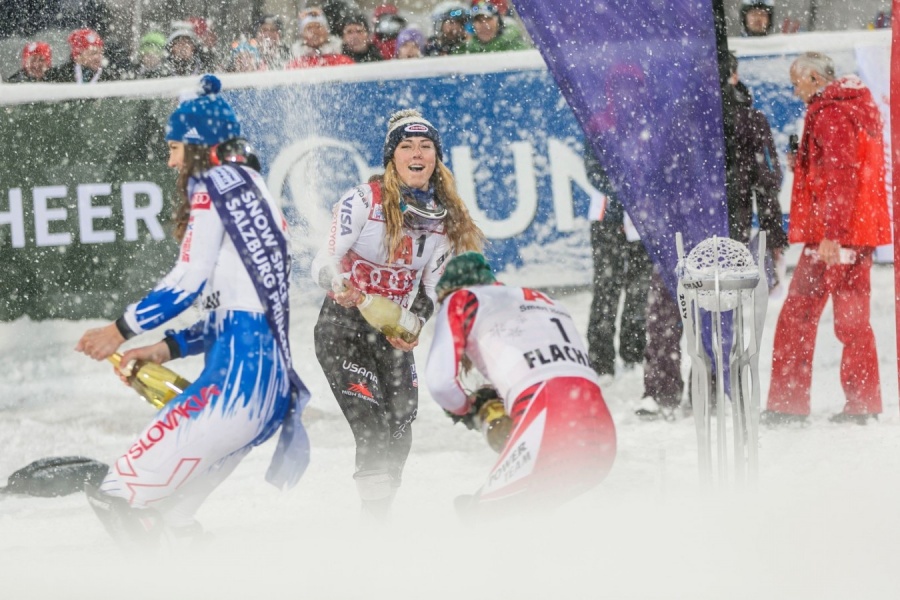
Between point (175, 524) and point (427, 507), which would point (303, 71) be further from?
point (175, 524)

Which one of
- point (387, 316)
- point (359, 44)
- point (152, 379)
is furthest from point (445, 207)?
point (359, 44)

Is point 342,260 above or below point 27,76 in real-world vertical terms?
below

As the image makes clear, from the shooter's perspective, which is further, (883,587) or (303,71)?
(303,71)

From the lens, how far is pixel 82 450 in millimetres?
6410

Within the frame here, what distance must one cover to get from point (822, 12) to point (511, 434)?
25.7ft

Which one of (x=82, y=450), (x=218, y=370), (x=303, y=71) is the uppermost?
(x=303, y=71)

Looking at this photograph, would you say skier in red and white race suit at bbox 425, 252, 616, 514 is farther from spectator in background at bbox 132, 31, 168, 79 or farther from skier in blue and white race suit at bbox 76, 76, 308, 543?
spectator in background at bbox 132, 31, 168, 79

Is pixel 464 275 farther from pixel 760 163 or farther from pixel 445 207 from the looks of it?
pixel 760 163

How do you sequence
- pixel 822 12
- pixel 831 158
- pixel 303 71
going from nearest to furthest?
1. pixel 831 158
2. pixel 303 71
3. pixel 822 12

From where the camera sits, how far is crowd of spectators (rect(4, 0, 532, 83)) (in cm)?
849

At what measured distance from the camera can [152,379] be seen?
3729 millimetres

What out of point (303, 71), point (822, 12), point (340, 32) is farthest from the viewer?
point (822, 12)

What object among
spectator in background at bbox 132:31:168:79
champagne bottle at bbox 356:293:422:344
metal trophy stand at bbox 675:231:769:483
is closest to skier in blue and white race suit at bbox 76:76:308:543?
champagne bottle at bbox 356:293:422:344

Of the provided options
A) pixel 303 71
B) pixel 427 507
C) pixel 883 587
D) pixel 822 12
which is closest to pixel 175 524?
pixel 427 507
